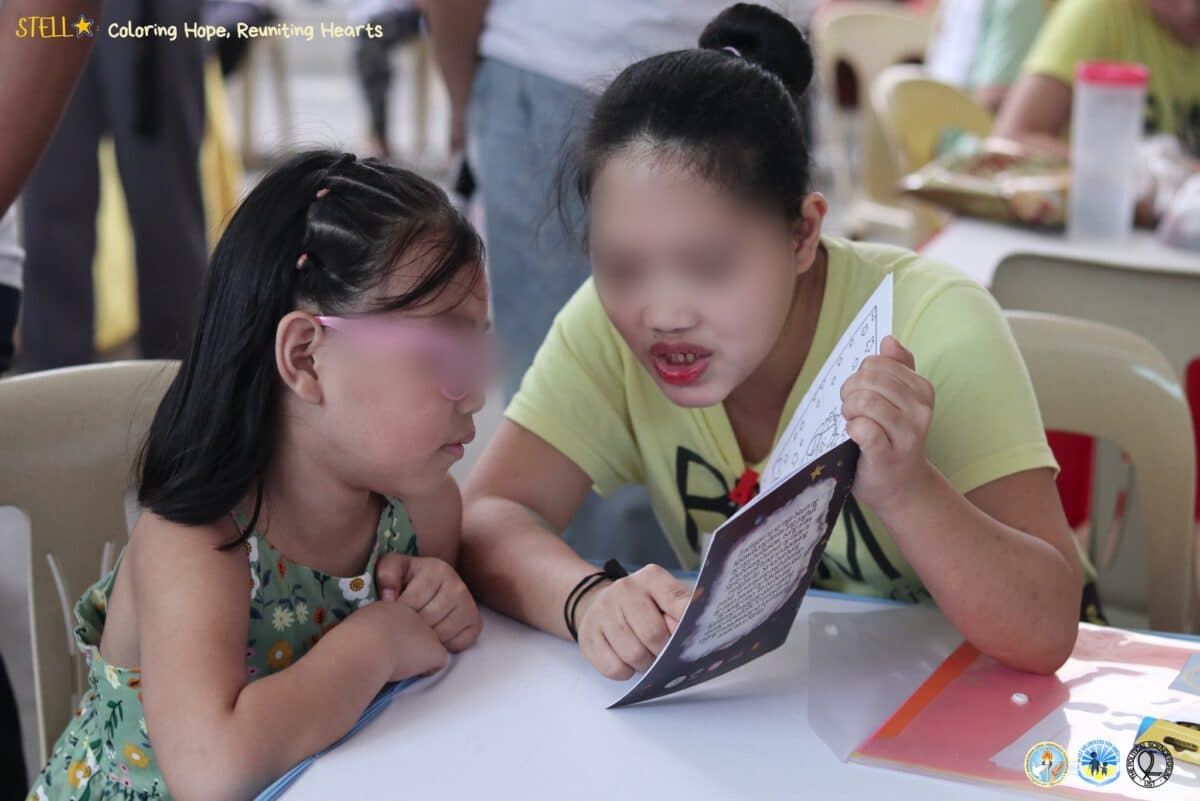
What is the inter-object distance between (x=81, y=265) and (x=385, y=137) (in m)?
3.17

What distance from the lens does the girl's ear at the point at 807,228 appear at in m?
1.18

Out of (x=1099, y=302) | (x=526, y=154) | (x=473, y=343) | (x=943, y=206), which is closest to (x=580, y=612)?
→ (x=473, y=343)

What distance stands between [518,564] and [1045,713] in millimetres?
440

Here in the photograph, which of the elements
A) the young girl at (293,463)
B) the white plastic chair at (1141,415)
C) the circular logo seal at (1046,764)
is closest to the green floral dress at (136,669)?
the young girl at (293,463)

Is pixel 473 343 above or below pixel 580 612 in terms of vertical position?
above

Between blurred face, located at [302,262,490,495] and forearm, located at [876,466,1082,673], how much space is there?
34cm

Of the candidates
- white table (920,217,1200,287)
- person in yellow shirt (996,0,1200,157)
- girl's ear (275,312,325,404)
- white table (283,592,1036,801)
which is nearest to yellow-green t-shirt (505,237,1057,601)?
white table (283,592,1036,801)

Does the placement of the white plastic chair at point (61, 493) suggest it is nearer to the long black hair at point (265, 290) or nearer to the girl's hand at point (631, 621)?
the long black hair at point (265, 290)

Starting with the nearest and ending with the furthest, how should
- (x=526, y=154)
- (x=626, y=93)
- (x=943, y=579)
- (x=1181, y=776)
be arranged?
(x=1181, y=776) → (x=943, y=579) → (x=626, y=93) → (x=526, y=154)

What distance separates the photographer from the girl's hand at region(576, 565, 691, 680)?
982mm

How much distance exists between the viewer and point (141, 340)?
3.23 m

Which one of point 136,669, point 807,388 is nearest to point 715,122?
point 807,388

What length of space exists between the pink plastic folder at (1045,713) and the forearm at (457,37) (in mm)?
1303

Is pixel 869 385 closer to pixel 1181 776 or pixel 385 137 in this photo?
pixel 1181 776
